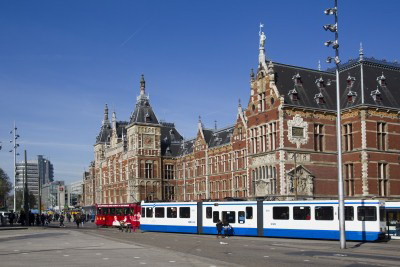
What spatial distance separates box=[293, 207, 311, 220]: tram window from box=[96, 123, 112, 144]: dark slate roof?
7409 centimetres

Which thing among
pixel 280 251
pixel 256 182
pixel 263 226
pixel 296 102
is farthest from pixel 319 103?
pixel 280 251

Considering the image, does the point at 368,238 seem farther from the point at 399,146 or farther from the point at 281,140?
the point at 399,146

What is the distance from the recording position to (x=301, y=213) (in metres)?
35.2

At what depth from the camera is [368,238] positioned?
31625 millimetres

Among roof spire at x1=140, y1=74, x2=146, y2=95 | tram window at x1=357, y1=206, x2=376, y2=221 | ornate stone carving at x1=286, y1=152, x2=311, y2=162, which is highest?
roof spire at x1=140, y1=74, x2=146, y2=95

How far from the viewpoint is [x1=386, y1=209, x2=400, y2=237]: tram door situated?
110 ft

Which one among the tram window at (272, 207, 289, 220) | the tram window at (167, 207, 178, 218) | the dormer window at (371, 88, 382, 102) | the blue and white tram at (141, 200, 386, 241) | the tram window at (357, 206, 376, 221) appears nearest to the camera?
the tram window at (357, 206, 376, 221)

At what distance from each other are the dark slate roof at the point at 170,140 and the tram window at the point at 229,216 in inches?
1934

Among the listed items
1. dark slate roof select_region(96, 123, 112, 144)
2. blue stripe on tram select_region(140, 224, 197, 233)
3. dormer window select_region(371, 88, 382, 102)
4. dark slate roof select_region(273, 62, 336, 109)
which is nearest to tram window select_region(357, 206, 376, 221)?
blue stripe on tram select_region(140, 224, 197, 233)

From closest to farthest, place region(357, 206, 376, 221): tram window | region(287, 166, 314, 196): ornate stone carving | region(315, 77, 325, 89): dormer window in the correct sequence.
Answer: region(357, 206, 376, 221): tram window < region(287, 166, 314, 196): ornate stone carving < region(315, 77, 325, 89): dormer window

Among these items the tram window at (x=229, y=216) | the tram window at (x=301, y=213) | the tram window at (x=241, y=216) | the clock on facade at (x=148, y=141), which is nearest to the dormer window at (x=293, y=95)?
the tram window at (x=229, y=216)

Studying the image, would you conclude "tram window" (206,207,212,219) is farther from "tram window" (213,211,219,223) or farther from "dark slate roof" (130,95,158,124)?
"dark slate roof" (130,95,158,124)

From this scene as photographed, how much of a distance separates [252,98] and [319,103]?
649 centimetres

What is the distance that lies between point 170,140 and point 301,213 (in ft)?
193
